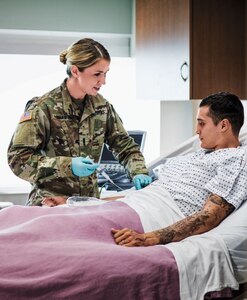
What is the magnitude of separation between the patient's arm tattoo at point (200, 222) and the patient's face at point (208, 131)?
361 mm

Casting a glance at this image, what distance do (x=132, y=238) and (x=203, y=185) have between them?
468 millimetres

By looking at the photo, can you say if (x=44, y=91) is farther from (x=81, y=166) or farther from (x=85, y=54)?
(x=81, y=166)

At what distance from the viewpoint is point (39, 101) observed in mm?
2469

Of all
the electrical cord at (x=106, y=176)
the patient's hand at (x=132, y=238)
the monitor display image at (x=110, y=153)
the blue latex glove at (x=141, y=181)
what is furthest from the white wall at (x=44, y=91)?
the patient's hand at (x=132, y=238)

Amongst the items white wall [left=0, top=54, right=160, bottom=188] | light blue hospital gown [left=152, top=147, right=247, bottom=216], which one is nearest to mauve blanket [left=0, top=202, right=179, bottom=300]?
light blue hospital gown [left=152, top=147, right=247, bottom=216]

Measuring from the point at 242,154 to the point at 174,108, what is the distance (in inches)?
74.3

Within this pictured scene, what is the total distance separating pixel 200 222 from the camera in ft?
5.98

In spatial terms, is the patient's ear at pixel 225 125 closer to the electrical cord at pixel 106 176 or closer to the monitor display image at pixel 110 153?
the electrical cord at pixel 106 176

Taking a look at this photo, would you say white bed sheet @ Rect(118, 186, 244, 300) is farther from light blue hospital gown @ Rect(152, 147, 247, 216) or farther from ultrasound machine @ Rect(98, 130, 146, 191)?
ultrasound machine @ Rect(98, 130, 146, 191)

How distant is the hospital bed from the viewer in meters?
1.41

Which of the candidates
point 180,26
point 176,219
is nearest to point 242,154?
point 176,219

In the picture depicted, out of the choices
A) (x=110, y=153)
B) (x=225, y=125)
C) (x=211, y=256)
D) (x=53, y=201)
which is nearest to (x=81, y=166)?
(x=53, y=201)

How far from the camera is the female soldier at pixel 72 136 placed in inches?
92.1

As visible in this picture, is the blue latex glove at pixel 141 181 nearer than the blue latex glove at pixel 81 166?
No
